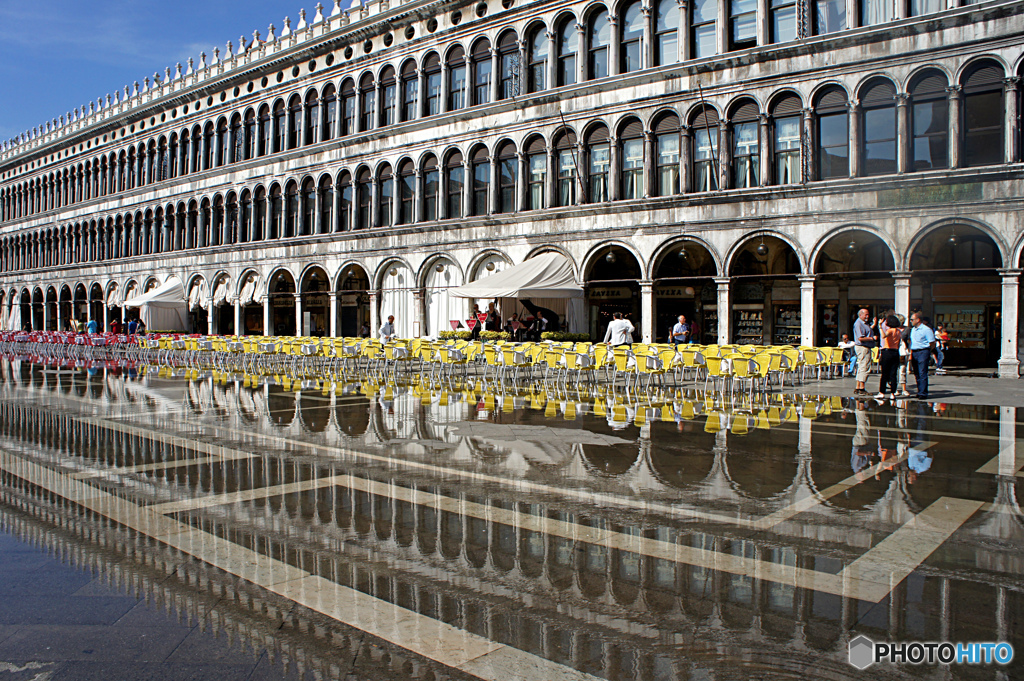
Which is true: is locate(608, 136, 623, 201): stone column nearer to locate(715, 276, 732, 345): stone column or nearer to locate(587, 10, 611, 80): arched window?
locate(587, 10, 611, 80): arched window

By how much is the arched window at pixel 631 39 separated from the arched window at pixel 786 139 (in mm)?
5204

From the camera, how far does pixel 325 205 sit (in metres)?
35.7

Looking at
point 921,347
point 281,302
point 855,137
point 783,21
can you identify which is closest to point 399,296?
point 281,302

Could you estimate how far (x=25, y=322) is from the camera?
200ft

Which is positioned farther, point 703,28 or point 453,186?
point 453,186

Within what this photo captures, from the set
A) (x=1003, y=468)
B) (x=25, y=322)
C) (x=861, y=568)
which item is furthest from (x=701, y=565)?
(x=25, y=322)

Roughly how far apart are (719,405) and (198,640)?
11246mm

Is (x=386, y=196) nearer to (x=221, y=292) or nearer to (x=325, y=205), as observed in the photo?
(x=325, y=205)

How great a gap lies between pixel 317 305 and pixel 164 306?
25.9ft

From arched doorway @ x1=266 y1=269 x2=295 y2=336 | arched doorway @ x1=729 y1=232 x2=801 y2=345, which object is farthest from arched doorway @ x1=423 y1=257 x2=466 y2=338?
arched doorway @ x1=729 y1=232 x2=801 y2=345

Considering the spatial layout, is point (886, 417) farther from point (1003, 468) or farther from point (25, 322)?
point (25, 322)

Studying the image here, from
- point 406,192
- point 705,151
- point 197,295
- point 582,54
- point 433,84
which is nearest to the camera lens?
point 705,151

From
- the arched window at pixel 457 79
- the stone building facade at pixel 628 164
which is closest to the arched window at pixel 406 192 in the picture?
the stone building facade at pixel 628 164

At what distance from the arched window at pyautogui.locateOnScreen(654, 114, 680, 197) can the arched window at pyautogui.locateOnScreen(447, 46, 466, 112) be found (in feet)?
30.1
